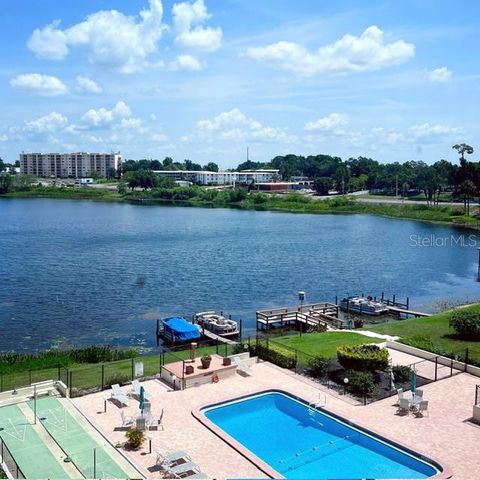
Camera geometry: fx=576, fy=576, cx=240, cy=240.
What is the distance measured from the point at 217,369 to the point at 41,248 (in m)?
60.2

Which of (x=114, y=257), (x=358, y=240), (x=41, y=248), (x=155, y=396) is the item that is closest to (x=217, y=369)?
(x=155, y=396)

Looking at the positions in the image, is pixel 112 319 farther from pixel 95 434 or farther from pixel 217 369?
pixel 95 434

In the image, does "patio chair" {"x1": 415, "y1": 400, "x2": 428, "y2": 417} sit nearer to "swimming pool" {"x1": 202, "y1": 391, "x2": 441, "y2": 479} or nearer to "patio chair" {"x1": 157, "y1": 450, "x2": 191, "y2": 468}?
"swimming pool" {"x1": 202, "y1": 391, "x2": 441, "y2": 479}

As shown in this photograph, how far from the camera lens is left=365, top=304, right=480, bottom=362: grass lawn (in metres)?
31.6

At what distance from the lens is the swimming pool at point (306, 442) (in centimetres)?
1869

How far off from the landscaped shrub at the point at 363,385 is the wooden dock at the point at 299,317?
16350mm

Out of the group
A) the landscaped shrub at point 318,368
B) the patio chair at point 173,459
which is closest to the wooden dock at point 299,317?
the landscaped shrub at point 318,368

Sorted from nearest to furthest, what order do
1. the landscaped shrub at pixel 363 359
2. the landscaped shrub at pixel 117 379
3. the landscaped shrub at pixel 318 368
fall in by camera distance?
the landscaped shrub at pixel 117 379 → the landscaped shrub at pixel 363 359 → the landscaped shrub at pixel 318 368

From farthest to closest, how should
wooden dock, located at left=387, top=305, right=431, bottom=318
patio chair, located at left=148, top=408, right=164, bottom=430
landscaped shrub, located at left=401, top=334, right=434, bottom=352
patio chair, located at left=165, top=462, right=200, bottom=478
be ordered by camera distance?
wooden dock, located at left=387, top=305, right=431, bottom=318 → landscaped shrub, located at left=401, top=334, right=434, bottom=352 → patio chair, located at left=148, top=408, right=164, bottom=430 → patio chair, located at left=165, top=462, right=200, bottom=478

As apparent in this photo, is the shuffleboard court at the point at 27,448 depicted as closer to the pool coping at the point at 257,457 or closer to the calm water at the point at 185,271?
the pool coping at the point at 257,457

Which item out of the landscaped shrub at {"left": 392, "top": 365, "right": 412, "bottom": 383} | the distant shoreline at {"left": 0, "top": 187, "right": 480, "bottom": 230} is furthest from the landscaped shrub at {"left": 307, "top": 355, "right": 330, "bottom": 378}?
the distant shoreline at {"left": 0, "top": 187, "right": 480, "bottom": 230}

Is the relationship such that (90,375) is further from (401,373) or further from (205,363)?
(401,373)

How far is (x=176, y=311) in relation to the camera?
46.9 meters

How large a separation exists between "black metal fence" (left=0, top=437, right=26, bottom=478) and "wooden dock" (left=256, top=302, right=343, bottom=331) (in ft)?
85.1
